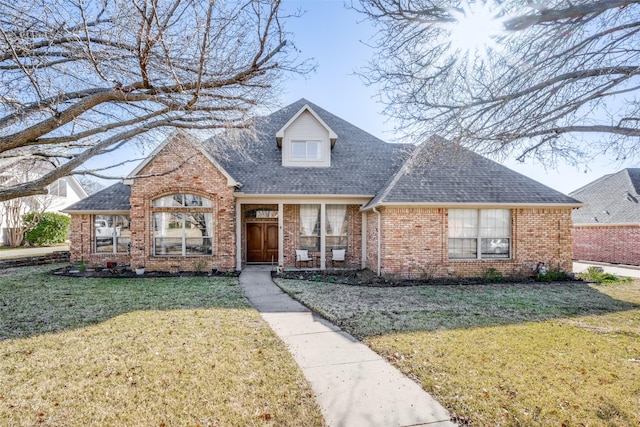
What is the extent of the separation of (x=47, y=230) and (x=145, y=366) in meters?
27.5

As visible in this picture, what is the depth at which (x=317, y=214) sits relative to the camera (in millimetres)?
13594

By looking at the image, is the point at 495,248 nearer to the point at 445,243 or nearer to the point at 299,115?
the point at 445,243

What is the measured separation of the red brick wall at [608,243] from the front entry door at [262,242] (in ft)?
60.0

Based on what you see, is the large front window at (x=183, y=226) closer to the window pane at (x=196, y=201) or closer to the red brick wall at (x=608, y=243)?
the window pane at (x=196, y=201)

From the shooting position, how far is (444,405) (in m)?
3.62

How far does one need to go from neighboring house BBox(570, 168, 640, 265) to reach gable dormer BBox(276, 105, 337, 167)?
537 inches

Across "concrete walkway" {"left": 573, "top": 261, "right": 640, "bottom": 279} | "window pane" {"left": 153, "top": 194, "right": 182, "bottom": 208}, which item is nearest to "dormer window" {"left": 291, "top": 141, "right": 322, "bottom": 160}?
"window pane" {"left": 153, "top": 194, "right": 182, "bottom": 208}

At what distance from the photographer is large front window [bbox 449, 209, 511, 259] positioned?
11.7 metres

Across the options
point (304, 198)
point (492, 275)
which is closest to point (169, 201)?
point (304, 198)

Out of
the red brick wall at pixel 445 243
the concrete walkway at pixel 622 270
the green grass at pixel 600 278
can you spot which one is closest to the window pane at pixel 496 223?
the red brick wall at pixel 445 243

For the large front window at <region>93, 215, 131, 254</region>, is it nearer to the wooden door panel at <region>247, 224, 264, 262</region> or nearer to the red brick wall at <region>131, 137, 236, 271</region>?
the red brick wall at <region>131, 137, 236, 271</region>

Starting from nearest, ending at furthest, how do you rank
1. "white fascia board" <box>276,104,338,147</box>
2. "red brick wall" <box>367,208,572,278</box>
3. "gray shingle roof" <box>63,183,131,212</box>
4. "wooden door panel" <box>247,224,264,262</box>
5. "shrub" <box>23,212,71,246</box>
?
"red brick wall" <box>367,208,572,278</box>
"gray shingle roof" <box>63,183,131,212</box>
"white fascia board" <box>276,104,338,147</box>
"wooden door panel" <box>247,224,264,262</box>
"shrub" <box>23,212,71,246</box>

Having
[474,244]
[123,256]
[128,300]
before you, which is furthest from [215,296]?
[474,244]

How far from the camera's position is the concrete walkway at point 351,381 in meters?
3.42
